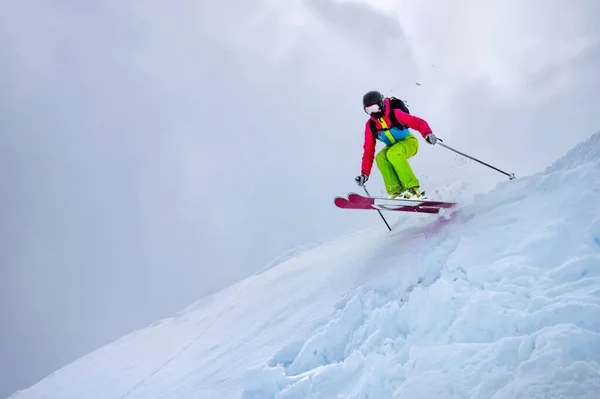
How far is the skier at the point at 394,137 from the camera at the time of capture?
7062 mm

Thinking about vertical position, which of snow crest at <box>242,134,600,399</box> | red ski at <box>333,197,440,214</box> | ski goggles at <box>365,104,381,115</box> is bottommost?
snow crest at <box>242,134,600,399</box>

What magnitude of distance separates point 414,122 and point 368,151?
1117 mm

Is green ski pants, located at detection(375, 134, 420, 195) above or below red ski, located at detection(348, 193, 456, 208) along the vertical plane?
above

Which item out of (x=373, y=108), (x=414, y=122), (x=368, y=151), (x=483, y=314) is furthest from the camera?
(x=368, y=151)

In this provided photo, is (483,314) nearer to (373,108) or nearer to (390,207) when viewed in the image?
(390,207)

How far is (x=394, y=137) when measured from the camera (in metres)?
7.41

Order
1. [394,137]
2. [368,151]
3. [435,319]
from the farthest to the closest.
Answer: [368,151]
[394,137]
[435,319]

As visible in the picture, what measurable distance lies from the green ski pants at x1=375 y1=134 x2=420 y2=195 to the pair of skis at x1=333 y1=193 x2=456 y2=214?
0.35 metres

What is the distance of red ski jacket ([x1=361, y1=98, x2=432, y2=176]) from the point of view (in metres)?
6.95

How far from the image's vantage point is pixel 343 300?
19.9 feet

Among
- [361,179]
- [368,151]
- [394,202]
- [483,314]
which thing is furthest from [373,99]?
[483,314]

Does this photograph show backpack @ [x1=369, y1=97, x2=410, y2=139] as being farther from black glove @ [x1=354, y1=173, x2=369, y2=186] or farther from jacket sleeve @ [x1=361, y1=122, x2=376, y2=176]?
black glove @ [x1=354, y1=173, x2=369, y2=186]

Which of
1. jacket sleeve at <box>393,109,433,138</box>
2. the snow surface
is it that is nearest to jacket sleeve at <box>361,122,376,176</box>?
jacket sleeve at <box>393,109,433,138</box>

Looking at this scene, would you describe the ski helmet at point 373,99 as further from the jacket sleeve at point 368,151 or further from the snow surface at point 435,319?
the snow surface at point 435,319
